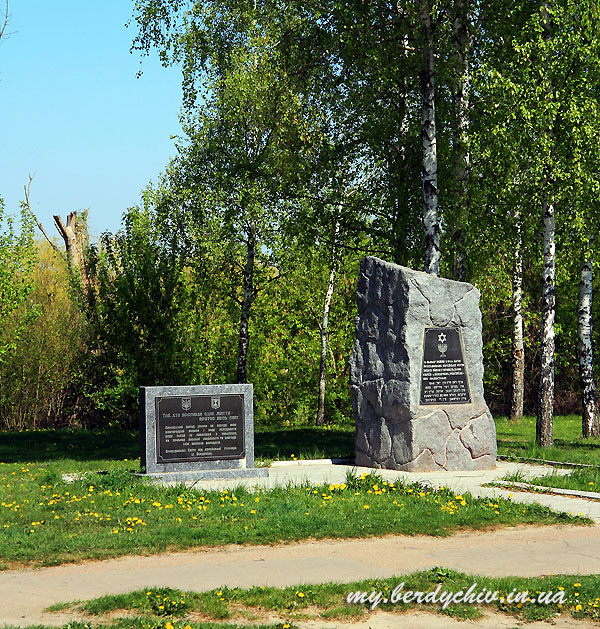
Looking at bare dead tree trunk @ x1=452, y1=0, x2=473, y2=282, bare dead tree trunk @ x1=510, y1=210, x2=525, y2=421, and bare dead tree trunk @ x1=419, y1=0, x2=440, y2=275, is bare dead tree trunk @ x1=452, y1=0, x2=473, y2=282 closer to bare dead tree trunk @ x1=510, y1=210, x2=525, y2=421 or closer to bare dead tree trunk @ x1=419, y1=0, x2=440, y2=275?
bare dead tree trunk @ x1=419, y1=0, x2=440, y2=275

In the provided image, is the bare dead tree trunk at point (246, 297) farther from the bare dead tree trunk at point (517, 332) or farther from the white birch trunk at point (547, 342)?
the white birch trunk at point (547, 342)

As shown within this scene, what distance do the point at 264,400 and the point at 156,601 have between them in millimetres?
22080

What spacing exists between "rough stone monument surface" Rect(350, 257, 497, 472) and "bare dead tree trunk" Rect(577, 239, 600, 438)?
582cm

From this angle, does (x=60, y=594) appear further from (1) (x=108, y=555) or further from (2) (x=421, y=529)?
(2) (x=421, y=529)

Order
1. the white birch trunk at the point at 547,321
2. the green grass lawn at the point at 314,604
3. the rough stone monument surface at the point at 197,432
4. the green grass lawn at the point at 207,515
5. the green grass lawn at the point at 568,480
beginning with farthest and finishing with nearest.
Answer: the white birch trunk at the point at 547,321 → the rough stone monument surface at the point at 197,432 → the green grass lawn at the point at 568,480 → the green grass lawn at the point at 207,515 → the green grass lawn at the point at 314,604

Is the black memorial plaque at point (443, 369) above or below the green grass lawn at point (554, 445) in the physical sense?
above

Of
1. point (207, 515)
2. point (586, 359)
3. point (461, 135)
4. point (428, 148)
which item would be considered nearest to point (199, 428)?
point (207, 515)

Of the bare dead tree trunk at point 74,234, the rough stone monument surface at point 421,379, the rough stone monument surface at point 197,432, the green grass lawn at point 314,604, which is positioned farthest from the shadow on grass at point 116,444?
the bare dead tree trunk at point 74,234

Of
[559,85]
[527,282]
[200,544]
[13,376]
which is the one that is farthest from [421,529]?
[527,282]

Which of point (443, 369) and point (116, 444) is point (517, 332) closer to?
point (443, 369)

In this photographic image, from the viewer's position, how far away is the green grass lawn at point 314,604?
6.11 m

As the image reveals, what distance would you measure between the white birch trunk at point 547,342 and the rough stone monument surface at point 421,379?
2723 millimetres

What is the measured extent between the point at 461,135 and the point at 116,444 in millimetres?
10365

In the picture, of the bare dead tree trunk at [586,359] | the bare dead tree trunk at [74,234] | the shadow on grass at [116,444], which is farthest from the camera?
the bare dead tree trunk at [74,234]
